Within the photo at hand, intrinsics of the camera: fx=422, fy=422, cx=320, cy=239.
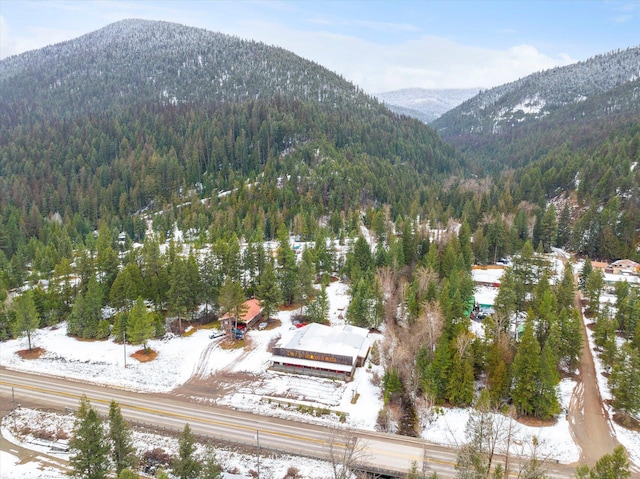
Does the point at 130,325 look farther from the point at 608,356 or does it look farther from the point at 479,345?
the point at 608,356

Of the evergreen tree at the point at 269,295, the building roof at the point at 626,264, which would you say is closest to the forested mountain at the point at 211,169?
the evergreen tree at the point at 269,295

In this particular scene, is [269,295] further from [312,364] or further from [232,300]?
[312,364]

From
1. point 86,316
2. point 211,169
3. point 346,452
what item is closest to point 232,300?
point 86,316

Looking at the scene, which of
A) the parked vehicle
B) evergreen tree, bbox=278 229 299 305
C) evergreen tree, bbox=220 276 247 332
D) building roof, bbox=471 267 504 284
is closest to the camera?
evergreen tree, bbox=220 276 247 332

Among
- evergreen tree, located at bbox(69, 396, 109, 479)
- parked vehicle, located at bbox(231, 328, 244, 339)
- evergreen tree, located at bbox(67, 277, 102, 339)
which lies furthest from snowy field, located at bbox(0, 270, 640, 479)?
evergreen tree, located at bbox(69, 396, 109, 479)

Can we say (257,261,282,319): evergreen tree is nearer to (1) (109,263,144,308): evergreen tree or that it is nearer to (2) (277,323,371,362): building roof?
(2) (277,323,371,362): building roof

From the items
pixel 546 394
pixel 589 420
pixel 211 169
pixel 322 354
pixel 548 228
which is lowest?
pixel 589 420

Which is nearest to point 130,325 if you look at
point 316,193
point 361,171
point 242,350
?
point 242,350
